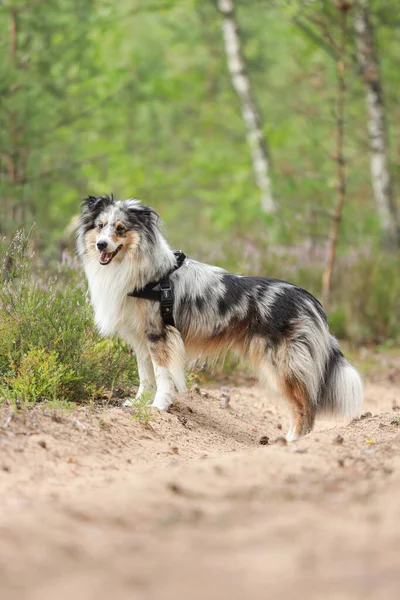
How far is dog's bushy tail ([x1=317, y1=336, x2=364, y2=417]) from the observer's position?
5.93 m

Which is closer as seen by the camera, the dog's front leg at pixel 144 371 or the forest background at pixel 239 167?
the dog's front leg at pixel 144 371

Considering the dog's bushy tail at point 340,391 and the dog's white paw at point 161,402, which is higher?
the dog's bushy tail at point 340,391

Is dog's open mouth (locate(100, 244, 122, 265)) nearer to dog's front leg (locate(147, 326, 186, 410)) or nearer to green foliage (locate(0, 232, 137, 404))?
green foliage (locate(0, 232, 137, 404))

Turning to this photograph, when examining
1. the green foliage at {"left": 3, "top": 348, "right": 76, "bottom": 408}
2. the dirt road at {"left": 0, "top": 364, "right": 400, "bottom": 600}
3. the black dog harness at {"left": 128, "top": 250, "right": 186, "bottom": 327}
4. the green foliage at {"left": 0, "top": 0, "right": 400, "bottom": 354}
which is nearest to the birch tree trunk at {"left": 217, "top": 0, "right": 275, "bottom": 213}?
the green foliage at {"left": 0, "top": 0, "right": 400, "bottom": 354}

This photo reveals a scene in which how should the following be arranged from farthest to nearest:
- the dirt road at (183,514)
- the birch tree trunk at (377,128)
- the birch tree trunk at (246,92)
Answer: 1. the birch tree trunk at (246,92)
2. the birch tree trunk at (377,128)
3. the dirt road at (183,514)

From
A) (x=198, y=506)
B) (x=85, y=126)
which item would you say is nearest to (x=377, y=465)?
(x=198, y=506)

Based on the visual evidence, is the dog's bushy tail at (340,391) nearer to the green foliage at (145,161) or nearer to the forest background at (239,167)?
the green foliage at (145,161)

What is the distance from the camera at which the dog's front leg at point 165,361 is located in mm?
5852

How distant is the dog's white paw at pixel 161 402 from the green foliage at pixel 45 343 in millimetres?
379

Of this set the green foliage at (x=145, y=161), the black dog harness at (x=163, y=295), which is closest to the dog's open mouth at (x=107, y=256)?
the black dog harness at (x=163, y=295)

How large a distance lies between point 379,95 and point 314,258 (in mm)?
3637

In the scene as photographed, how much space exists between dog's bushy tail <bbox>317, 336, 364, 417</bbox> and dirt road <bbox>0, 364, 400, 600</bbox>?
0.67 metres

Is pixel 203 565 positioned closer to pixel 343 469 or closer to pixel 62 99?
pixel 343 469

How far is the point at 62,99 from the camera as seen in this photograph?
12711mm
